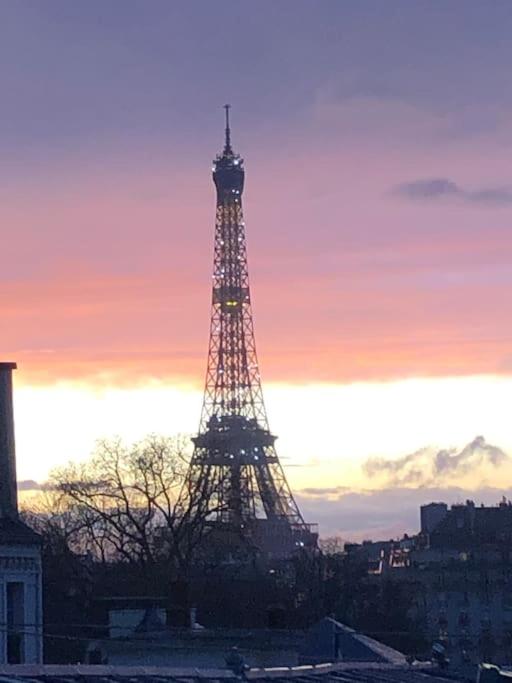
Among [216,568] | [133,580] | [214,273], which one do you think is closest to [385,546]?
[214,273]

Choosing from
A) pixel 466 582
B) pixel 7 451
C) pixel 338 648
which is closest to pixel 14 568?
pixel 7 451

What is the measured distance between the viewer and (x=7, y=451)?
46156 millimetres

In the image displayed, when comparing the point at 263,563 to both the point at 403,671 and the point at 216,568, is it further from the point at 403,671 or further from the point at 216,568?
the point at 403,671

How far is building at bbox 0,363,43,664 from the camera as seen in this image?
144 ft

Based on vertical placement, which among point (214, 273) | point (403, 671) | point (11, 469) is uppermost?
point (214, 273)

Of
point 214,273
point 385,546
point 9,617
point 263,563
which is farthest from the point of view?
point 385,546

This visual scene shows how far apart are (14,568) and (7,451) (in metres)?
2.80

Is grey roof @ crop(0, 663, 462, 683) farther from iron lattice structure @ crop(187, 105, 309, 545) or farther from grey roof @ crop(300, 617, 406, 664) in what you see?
iron lattice structure @ crop(187, 105, 309, 545)

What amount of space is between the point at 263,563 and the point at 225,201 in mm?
47778

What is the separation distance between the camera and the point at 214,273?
160000 millimetres

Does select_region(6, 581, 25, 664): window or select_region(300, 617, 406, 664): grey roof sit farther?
select_region(6, 581, 25, 664): window

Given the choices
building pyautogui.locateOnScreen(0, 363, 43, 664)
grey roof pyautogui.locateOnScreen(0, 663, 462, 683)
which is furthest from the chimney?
grey roof pyautogui.locateOnScreen(0, 663, 462, 683)

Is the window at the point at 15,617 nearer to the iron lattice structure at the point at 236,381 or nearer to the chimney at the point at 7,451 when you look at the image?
the chimney at the point at 7,451

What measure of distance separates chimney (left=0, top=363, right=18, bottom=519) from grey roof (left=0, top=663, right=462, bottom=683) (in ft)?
40.5
